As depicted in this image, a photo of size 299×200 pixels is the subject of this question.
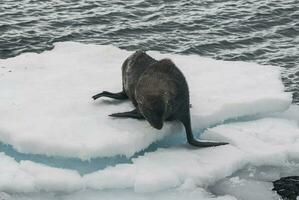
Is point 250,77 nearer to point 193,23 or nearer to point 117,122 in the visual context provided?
point 117,122

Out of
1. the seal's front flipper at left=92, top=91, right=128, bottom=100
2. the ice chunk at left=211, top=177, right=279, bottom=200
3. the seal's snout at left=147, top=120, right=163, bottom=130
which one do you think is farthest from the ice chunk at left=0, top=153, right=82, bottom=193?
the seal's front flipper at left=92, top=91, right=128, bottom=100

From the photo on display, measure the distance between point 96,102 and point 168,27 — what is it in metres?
5.89

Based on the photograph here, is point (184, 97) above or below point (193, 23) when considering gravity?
above

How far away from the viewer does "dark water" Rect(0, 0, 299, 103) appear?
12.7 m

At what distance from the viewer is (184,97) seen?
7445 millimetres

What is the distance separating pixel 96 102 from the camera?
8305 mm

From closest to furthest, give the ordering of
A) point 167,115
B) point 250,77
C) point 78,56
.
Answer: point 167,115
point 250,77
point 78,56

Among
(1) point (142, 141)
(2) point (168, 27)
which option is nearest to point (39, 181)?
(1) point (142, 141)

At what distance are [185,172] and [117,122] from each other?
1.16 m

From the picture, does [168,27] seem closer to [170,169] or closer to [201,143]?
[201,143]

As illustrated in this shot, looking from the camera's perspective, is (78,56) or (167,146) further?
(78,56)

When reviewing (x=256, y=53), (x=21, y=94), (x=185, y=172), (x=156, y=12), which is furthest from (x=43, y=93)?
(x=156, y=12)

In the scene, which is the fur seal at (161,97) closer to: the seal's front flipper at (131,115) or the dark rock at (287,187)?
the seal's front flipper at (131,115)

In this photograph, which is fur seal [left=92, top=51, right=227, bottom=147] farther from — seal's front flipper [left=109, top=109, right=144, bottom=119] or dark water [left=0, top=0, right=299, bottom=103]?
dark water [left=0, top=0, right=299, bottom=103]
